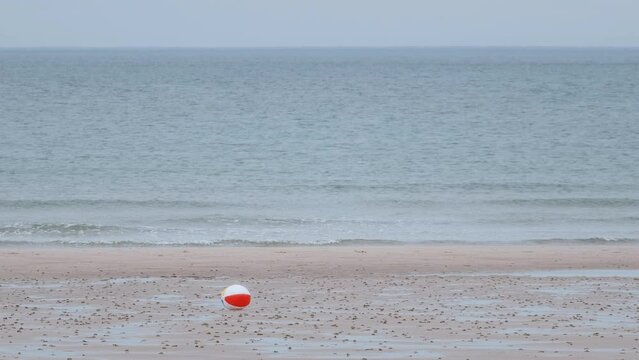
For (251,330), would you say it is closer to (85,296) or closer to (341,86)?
(85,296)

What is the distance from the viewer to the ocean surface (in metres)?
28.3

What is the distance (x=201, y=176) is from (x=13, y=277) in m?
21.5

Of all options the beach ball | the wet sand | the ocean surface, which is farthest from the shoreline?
the beach ball

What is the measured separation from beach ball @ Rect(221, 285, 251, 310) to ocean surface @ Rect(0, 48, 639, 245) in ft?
35.6

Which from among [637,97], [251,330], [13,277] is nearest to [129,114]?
[637,97]

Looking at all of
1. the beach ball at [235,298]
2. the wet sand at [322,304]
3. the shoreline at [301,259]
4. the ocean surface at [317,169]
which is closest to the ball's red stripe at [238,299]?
the beach ball at [235,298]

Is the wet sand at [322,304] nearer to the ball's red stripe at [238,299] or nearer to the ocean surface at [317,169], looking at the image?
the ball's red stripe at [238,299]

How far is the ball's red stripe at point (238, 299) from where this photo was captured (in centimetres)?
1484

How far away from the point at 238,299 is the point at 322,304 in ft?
5.36

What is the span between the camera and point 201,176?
132 ft

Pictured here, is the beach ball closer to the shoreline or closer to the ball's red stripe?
the ball's red stripe

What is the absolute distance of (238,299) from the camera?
585 inches

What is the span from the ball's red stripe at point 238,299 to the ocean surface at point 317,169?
1086 cm

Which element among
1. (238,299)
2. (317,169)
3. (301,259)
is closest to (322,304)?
(238,299)
